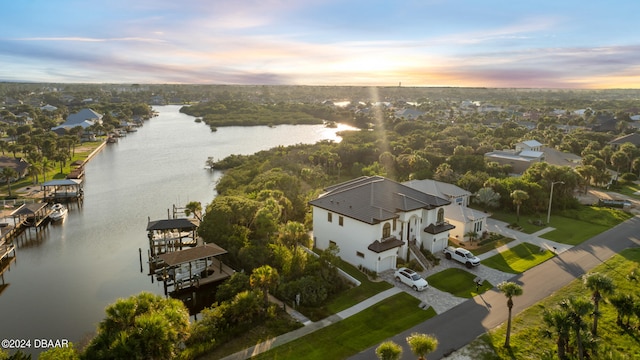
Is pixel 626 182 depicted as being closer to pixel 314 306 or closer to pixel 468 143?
pixel 468 143

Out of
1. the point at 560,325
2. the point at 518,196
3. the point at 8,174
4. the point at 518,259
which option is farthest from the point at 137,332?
the point at 8,174

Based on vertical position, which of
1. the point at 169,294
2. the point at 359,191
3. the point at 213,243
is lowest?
the point at 169,294

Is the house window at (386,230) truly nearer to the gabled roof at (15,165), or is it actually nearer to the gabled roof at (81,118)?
the gabled roof at (15,165)

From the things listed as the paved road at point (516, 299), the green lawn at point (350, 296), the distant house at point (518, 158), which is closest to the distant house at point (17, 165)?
the green lawn at point (350, 296)

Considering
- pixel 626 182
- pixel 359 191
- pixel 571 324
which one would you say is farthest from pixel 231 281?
pixel 626 182

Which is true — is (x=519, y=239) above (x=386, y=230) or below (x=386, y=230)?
below

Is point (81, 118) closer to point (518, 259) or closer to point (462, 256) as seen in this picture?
point (462, 256)
